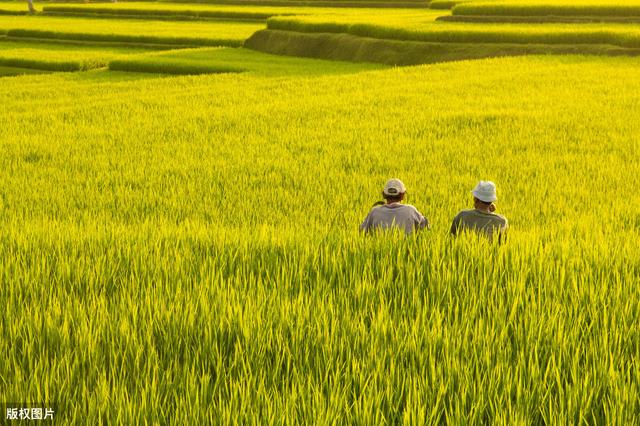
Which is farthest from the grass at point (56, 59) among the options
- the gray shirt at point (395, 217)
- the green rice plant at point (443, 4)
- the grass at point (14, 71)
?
the gray shirt at point (395, 217)

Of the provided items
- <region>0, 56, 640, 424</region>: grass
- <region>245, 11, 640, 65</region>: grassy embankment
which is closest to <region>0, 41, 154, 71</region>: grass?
<region>245, 11, 640, 65</region>: grassy embankment

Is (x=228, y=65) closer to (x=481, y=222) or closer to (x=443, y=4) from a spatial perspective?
(x=481, y=222)

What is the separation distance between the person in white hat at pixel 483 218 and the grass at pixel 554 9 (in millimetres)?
28995

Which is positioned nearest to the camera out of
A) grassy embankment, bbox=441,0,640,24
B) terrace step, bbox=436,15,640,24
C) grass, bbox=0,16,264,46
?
terrace step, bbox=436,15,640,24

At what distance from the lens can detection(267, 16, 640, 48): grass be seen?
2491 centimetres

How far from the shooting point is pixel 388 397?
7.34 ft

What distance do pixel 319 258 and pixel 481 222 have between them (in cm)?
131

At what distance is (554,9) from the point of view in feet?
106

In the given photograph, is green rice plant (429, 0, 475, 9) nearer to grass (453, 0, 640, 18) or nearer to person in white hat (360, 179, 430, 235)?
grass (453, 0, 640, 18)

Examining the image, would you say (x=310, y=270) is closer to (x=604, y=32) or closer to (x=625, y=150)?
(x=625, y=150)

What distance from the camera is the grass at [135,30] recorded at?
3731 centimetres

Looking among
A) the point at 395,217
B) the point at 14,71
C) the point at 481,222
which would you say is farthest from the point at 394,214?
the point at 14,71

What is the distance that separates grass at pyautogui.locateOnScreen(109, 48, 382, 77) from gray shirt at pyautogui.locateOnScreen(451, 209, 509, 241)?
770 inches

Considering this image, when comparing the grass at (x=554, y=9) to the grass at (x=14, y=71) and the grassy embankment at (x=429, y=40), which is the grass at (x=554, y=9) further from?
the grass at (x=14, y=71)
